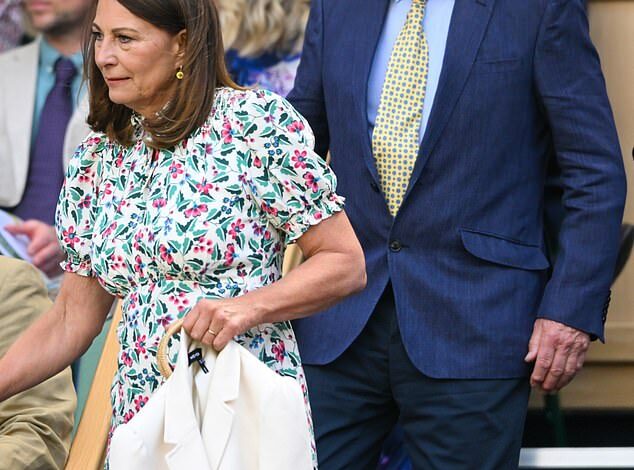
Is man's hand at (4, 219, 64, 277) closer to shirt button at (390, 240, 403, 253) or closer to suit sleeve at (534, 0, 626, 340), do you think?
shirt button at (390, 240, 403, 253)

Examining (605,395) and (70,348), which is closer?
(70,348)

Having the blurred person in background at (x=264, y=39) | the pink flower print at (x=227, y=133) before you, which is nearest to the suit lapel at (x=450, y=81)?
the pink flower print at (x=227, y=133)

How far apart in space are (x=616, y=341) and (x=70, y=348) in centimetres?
202

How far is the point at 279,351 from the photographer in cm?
260

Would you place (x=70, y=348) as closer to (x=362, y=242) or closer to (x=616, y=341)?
(x=362, y=242)

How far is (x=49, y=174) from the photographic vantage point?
451cm

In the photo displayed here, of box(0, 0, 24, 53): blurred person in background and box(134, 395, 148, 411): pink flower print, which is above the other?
box(0, 0, 24, 53): blurred person in background

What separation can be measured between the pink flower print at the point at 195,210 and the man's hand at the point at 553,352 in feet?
3.32

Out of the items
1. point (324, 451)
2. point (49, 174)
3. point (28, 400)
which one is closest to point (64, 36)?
point (49, 174)

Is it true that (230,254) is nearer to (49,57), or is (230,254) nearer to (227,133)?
(227,133)

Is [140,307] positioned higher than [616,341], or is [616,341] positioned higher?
[140,307]

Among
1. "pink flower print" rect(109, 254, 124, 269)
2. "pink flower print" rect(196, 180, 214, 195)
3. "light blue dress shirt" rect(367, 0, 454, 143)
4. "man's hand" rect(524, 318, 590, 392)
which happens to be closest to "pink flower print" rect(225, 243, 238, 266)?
"pink flower print" rect(196, 180, 214, 195)

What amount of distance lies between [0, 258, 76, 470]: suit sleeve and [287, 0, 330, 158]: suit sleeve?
2.83 ft

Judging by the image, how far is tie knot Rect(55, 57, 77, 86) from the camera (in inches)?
180
